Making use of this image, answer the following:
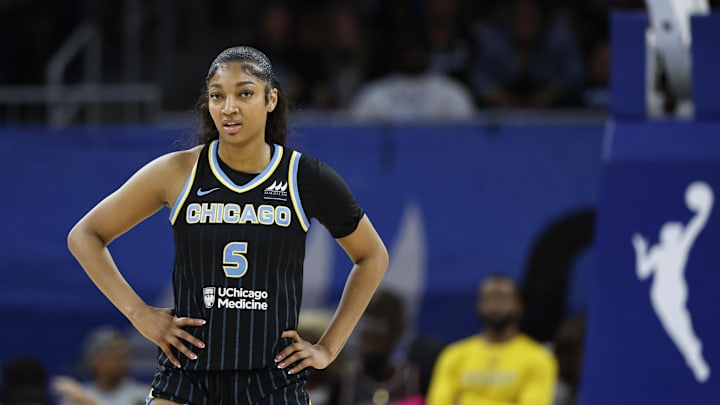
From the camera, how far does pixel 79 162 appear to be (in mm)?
11219

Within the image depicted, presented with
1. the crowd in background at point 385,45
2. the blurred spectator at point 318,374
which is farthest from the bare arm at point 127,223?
the crowd in background at point 385,45

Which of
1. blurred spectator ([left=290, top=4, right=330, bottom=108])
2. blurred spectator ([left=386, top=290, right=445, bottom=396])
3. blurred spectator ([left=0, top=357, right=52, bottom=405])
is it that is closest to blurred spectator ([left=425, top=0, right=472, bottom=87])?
blurred spectator ([left=290, top=4, right=330, bottom=108])

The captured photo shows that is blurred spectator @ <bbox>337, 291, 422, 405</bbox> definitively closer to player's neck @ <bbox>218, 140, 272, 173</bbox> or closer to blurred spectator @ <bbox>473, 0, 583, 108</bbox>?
blurred spectator @ <bbox>473, 0, 583, 108</bbox>

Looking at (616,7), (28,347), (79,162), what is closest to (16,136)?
(79,162)

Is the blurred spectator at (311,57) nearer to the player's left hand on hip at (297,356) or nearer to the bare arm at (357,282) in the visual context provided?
the bare arm at (357,282)

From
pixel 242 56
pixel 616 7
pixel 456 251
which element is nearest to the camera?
pixel 242 56

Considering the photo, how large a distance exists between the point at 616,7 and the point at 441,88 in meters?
1.83

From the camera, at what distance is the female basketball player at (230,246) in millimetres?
5168

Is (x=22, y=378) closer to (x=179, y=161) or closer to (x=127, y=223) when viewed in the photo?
(x=127, y=223)

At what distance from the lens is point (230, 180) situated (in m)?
5.26

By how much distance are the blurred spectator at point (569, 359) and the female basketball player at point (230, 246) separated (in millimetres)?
4300

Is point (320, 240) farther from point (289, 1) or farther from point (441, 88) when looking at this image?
point (289, 1)

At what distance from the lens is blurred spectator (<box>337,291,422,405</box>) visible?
9.27 metres

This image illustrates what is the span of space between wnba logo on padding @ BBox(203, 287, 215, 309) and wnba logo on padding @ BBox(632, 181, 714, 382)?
10.7ft
